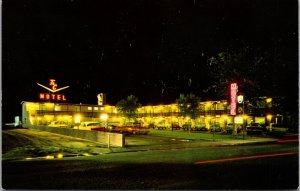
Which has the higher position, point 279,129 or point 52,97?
point 52,97

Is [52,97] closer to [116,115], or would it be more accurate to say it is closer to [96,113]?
[96,113]

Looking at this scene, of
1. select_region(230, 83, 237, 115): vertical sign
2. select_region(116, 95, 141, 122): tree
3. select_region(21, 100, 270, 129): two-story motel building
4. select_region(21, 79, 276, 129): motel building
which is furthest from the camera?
select_region(116, 95, 141, 122): tree

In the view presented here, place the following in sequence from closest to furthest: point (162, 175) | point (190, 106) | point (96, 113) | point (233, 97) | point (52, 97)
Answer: point (162, 175)
point (233, 97)
point (190, 106)
point (52, 97)
point (96, 113)

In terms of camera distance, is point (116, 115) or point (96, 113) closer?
point (96, 113)

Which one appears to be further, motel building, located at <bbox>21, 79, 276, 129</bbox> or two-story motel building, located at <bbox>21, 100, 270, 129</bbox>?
two-story motel building, located at <bbox>21, 100, 270, 129</bbox>

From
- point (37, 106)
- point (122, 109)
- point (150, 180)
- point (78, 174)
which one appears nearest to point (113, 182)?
point (150, 180)

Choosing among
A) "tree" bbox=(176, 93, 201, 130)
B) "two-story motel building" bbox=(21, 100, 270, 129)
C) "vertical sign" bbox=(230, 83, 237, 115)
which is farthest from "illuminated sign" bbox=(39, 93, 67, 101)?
"vertical sign" bbox=(230, 83, 237, 115)

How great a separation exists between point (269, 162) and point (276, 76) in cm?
2483

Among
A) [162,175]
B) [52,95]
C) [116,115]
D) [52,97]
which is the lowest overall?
[162,175]

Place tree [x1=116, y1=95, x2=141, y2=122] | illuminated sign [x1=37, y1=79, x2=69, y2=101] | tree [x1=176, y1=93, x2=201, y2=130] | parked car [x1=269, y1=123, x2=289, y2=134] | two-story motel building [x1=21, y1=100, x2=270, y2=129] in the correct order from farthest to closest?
1. illuminated sign [x1=37, y1=79, x2=69, y2=101]
2. tree [x1=116, y1=95, x2=141, y2=122]
3. two-story motel building [x1=21, y1=100, x2=270, y2=129]
4. tree [x1=176, y1=93, x2=201, y2=130]
5. parked car [x1=269, y1=123, x2=289, y2=134]

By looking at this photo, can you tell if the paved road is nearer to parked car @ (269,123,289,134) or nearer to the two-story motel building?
parked car @ (269,123,289,134)

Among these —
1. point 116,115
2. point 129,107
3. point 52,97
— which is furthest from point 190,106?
point 116,115

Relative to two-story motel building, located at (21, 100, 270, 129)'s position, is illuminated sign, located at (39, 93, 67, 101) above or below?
above

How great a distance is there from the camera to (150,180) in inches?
394
